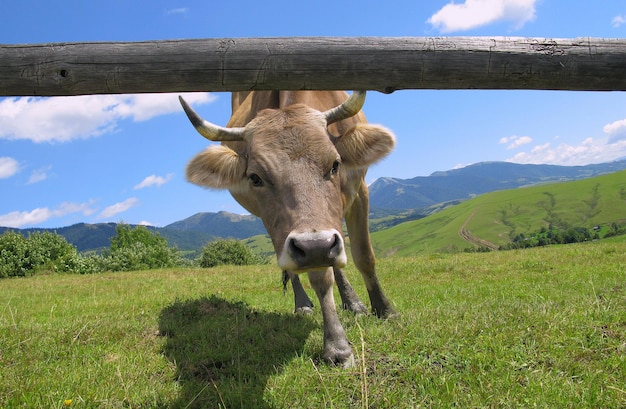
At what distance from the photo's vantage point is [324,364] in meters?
4.50

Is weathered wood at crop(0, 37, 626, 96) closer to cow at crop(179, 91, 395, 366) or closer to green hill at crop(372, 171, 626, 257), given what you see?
cow at crop(179, 91, 395, 366)

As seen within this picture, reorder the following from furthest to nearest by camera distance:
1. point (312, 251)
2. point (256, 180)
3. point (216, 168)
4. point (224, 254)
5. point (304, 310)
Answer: point (224, 254)
point (304, 310)
point (216, 168)
point (256, 180)
point (312, 251)

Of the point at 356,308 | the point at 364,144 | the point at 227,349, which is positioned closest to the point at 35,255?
the point at 356,308

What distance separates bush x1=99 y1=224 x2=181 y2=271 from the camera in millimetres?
36188

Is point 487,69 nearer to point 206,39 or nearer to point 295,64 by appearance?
point 295,64

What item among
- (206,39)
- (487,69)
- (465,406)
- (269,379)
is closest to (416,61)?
(487,69)

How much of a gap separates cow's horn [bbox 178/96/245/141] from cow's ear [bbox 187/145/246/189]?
227 millimetres

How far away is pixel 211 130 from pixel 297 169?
4.36ft

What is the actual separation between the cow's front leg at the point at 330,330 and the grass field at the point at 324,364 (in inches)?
6.4

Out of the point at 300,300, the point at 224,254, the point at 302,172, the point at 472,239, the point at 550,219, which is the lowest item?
the point at 472,239

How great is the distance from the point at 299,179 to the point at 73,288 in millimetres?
11825

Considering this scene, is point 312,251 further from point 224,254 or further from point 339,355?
point 224,254

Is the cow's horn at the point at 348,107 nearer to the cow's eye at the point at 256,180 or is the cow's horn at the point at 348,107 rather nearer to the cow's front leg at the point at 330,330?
the cow's eye at the point at 256,180

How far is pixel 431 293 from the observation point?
27.5 ft
